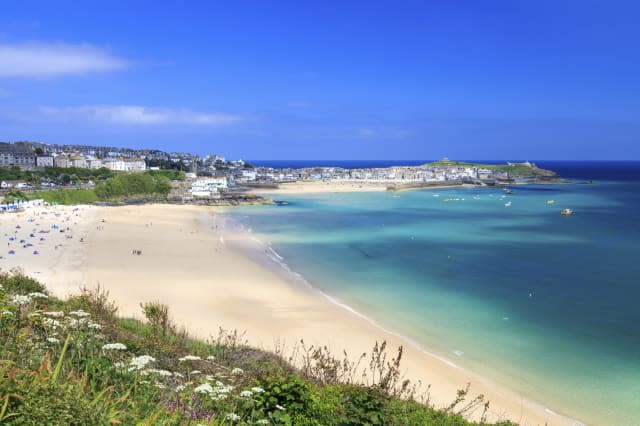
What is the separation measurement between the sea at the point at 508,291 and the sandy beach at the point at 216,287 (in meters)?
0.94

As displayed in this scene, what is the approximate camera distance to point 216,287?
19938 mm

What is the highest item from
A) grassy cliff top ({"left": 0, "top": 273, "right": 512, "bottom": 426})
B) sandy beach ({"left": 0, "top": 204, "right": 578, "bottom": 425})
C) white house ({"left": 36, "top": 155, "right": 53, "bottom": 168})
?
white house ({"left": 36, "top": 155, "right": 53, "bottom": 168})

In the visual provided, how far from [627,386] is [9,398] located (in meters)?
12.9

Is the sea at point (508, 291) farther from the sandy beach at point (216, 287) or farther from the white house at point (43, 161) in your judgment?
the white house at point (43, 161)

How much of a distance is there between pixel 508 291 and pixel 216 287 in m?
12.3

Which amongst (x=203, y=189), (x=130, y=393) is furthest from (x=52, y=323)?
(x=203, y=189)

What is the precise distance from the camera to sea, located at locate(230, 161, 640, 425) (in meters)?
12.0

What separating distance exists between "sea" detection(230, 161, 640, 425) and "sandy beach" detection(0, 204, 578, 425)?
94 cm

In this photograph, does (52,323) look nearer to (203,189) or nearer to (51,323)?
(51,323)

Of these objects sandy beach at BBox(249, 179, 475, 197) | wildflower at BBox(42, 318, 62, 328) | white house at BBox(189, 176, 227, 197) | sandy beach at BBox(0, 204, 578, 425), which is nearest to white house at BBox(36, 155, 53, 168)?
sandy beach at BBox(249, 179, 475, 197)

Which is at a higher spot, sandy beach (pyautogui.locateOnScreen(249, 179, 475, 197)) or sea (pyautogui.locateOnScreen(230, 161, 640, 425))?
sandy beach (pyautogui.locateOnScreen(249, 179, 475, 197))

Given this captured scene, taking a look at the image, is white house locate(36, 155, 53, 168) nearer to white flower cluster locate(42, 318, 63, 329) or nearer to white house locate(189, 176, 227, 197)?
white house locate(189, 176, 227, 197)

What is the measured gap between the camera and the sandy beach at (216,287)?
1189 cm

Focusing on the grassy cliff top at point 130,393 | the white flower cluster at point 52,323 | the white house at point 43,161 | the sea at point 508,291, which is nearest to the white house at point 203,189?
the sea at point 508,291
